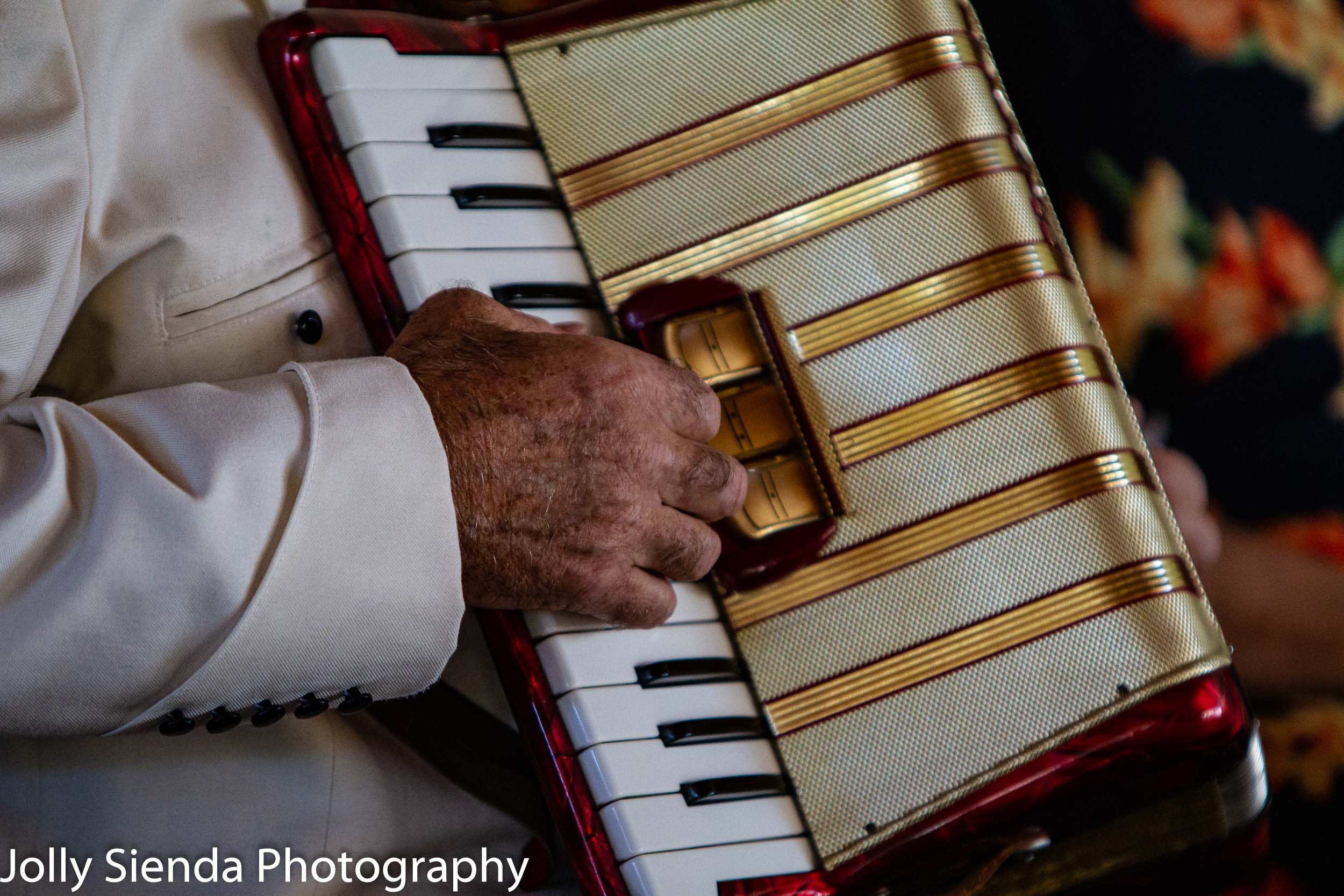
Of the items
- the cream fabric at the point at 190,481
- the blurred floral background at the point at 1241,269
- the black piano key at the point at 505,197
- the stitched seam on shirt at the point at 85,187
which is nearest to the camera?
the cream fabric at the point at 190,481

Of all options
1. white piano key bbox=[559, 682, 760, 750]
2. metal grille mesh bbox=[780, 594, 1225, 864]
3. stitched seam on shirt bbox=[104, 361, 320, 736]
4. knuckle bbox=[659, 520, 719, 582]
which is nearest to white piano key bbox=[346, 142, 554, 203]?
stitched seam on shirt bbox=[104, 361, 320, 736]

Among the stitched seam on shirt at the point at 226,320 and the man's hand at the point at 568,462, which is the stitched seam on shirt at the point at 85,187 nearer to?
the stitched seam on shirt at the point at 226,320

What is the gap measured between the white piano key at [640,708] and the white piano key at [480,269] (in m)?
0.37

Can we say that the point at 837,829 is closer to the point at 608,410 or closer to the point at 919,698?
the point at 919,698

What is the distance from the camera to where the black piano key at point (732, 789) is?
881 mm

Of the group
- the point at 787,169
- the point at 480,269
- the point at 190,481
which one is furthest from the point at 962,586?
the point at 190,481

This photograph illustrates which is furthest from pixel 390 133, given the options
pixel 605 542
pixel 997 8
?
pixel 997 8

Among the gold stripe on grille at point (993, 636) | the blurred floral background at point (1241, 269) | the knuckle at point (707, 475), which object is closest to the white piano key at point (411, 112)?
the knuckle at point (707, 475)

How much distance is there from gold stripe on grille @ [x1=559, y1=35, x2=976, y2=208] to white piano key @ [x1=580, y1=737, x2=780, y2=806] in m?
0.49

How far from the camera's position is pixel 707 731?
2.93ft

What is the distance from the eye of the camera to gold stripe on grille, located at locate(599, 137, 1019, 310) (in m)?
0.96

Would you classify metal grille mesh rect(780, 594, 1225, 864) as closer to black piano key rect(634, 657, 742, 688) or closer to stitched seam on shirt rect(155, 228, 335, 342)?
black piano key rect(634, 657, 742, 688)

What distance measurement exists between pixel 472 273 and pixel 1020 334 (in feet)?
1.60

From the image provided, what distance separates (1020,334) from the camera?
937 millimetres
